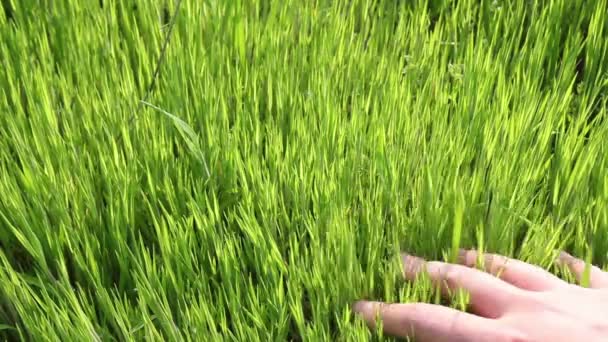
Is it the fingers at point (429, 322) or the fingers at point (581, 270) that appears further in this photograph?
the fingers at point (581, 270)

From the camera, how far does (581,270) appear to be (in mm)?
1007

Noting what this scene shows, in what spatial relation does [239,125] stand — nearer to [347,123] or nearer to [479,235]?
[347,123]

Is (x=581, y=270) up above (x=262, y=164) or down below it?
below

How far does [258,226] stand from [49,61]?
1.82 ft

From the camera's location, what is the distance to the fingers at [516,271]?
0.94 metres

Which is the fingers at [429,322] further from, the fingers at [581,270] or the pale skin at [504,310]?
the fingers at [581,270]

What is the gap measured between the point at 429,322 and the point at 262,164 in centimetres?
34

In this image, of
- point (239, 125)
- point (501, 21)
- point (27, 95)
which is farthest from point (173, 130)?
point (501, 21)

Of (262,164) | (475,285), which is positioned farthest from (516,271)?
(262,164)

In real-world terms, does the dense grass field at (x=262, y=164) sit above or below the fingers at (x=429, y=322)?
above

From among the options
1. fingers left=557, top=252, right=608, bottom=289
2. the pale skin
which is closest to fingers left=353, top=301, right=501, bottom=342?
the pale skin

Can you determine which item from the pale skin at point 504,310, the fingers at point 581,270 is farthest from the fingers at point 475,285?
the fingers at point 581,270

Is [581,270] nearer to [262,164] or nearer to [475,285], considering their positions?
[475,285]

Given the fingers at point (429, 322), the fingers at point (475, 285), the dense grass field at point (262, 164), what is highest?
the dense grass field at point (262, 164)
